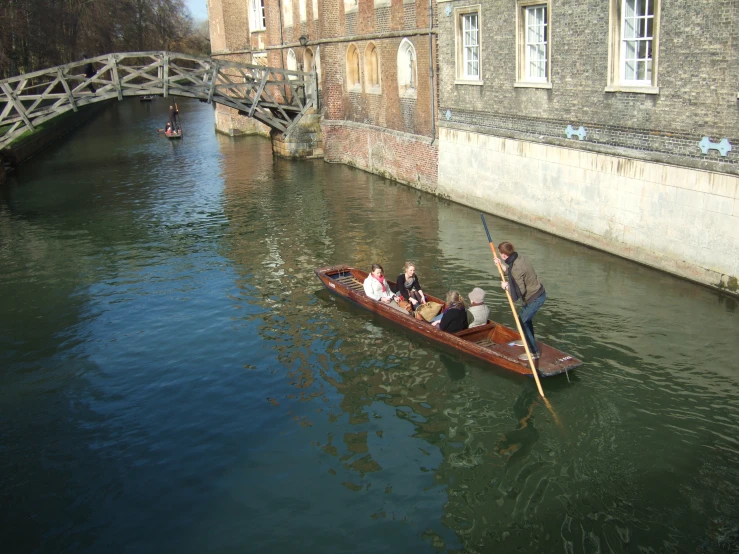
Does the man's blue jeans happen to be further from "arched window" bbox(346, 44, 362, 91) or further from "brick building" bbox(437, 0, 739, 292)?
"arched window" bbox(346, 44, 362, 91)

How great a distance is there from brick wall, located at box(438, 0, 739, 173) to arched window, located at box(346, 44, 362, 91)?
24.0ft

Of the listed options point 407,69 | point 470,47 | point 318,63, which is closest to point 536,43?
point 470,47

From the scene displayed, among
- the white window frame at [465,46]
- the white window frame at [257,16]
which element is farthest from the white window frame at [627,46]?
the white window frame at [257,16]

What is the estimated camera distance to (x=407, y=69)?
880 inches

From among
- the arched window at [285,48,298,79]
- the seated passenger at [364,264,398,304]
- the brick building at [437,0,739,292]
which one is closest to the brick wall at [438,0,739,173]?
the brick building at [437,0,739,292]

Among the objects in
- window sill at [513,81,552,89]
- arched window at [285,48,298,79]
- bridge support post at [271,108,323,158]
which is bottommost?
bridge support post at [271,108,323,158]

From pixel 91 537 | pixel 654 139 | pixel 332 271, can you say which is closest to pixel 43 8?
pixel 332 271

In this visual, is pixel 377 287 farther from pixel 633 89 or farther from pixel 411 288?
pixel 633 89

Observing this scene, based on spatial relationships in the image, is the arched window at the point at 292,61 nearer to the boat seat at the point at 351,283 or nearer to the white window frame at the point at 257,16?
the white window frame at the point at 257,16

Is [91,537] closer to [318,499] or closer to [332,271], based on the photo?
Answer: [318,499]

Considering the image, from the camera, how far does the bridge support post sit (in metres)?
28.6

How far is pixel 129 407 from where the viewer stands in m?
9.69

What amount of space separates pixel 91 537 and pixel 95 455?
155 centimetres

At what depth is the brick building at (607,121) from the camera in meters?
11.8
